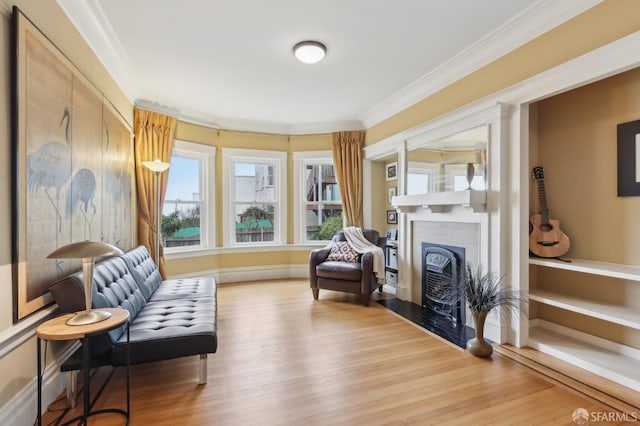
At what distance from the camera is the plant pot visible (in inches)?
101

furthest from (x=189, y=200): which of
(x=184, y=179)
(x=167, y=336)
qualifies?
(x=167, y=336)

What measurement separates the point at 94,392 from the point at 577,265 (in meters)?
3.62

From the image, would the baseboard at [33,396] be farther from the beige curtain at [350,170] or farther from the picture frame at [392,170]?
the picture frame at [392,170]

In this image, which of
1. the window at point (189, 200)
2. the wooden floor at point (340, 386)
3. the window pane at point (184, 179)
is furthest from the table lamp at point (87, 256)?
the window pane at point (184, 179)

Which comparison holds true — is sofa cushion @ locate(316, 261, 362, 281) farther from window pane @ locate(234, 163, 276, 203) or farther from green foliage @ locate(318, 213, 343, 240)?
window pane @ locate(234, 163, 276, 203)

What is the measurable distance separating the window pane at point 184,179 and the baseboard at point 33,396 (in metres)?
2.92

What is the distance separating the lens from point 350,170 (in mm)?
5238

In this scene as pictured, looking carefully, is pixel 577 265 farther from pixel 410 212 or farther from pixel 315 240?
pixel 315 240

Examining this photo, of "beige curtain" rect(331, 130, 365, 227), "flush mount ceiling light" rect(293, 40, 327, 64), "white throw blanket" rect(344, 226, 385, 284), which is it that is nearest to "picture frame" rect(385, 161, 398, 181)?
"beige curtain" rect(331, 130, 365, 227)

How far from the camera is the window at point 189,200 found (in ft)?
15.5

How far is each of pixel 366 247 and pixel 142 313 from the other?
2.88 meters

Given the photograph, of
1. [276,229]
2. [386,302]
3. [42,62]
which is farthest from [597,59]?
[276,229]

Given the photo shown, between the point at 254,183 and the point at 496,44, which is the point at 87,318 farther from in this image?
the point at 254,183

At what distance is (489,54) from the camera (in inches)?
113
